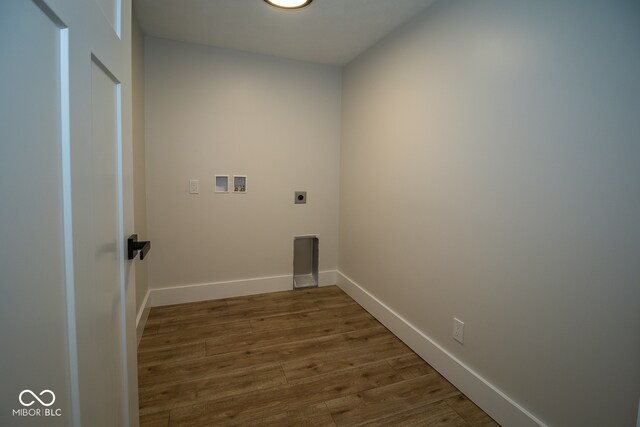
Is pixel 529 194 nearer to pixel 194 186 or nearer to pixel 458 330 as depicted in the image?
pixel 458 330

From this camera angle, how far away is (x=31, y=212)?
501 mm

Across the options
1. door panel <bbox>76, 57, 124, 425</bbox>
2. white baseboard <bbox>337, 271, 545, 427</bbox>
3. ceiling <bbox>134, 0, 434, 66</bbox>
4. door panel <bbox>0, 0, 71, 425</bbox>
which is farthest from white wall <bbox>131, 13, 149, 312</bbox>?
white baseboard <bbox>337, 271, 545, 427</bbox>

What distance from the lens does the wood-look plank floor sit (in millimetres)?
1567

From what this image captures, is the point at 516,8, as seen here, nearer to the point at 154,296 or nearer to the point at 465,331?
the point at 465,331

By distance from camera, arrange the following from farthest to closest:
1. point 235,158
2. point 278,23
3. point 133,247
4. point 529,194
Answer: point 235,158 → point 278,23 → point 529,194 → point 133,247

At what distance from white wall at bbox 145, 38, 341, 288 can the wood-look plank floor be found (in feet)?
1.94

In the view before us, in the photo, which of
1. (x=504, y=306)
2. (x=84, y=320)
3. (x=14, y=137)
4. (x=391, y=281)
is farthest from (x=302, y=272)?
(x=14, y=137)

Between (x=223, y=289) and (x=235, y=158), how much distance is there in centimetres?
130

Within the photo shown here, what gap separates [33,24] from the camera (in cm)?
49

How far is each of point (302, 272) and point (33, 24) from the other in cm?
311

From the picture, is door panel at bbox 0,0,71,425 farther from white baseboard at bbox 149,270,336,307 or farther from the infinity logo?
white baseboard at bbox 149,270,336,307

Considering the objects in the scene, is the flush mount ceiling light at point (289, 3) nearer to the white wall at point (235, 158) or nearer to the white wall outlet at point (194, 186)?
the white wall at point (235, 158)

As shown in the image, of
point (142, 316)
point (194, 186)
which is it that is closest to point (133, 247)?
point (142, 316)

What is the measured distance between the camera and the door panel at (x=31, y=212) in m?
0.45
